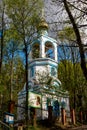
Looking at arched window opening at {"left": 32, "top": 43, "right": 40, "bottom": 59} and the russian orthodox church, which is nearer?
the russian orthodox church

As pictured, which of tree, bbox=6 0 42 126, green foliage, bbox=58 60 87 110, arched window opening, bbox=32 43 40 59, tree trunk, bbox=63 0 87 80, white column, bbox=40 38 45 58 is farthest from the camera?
green foliage, bbox=58 60 87 110

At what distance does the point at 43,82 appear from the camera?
28500 mm

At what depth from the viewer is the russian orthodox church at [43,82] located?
26763 millimetres

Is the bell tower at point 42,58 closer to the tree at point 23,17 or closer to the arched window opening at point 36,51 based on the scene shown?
the arched window opening at point 36,51

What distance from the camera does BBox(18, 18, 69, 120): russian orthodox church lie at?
2676 centimetres

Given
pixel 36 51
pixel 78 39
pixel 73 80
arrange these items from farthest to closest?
1. pixel 73 80
2. pixel 36 51
3. pixel 78 39

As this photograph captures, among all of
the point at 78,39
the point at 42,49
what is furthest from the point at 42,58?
the point at 78,39

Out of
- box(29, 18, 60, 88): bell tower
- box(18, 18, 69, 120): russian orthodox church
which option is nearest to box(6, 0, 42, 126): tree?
box(18, 18, 69, 120): russian orthodox church

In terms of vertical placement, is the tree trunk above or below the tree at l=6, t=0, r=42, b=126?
below

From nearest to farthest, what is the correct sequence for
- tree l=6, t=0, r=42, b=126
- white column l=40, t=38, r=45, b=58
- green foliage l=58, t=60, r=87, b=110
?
1. tree l=6, t=0, r=42, b=126
2. white column l=40, t=38, r=45, b=58
3. green foliage l=58, t=60, r=87, b=110

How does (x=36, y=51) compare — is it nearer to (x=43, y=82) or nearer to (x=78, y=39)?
(x=43, y=82)

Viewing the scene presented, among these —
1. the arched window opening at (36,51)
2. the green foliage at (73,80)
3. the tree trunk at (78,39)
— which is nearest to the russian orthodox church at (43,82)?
the arched window opening at (36,51)

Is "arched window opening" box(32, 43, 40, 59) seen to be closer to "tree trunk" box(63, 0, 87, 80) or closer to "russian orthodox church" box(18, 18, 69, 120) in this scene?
"russian orthodox church" box(18, 18, 69, 120)

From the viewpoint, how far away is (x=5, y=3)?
24703 millimetres
